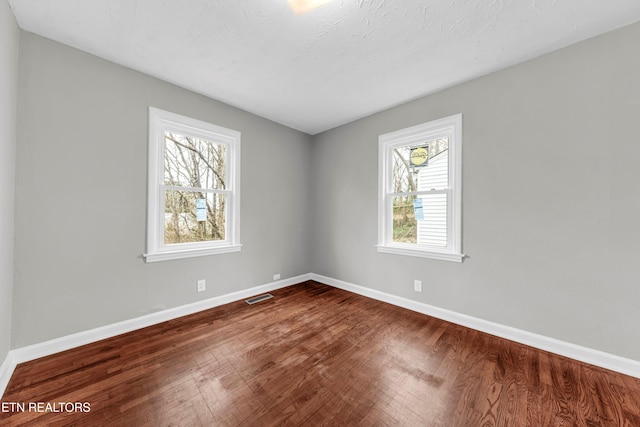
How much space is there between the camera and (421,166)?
300 centimetres

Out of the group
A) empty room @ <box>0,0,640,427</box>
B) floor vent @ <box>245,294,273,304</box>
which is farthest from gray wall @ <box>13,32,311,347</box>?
floor vent @ <box>245,294,273,304</box>

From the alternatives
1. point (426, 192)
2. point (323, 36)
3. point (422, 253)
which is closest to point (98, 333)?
point (323, 36)

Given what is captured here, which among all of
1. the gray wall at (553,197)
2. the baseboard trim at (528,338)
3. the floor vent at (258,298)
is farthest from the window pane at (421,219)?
the floor vent at (258,298)

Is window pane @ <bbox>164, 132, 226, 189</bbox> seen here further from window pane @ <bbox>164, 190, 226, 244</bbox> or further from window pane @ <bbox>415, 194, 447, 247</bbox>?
window pane @ <bbox>415, 194, 447, 247</bbox>

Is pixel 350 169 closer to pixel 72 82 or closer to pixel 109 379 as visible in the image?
pixel 72 82

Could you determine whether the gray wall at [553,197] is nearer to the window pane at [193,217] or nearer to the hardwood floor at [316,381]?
the hardwood floor at [316,381]

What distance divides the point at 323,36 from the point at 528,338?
3.18m

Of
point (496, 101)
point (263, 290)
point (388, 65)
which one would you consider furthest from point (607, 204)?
point (263, 290)

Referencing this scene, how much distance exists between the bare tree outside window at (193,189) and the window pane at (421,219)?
2.34m

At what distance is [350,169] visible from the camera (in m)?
3.67

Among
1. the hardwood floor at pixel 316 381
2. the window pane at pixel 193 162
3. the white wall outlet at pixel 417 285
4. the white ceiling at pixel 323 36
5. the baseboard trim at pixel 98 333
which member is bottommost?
the hardwood floor at pixel 316 381

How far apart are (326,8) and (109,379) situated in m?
3.02

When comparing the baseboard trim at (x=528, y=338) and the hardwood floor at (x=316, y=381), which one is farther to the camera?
the baseboard trim at (x=528, y=338)

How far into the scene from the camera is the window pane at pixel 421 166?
9.26ft
